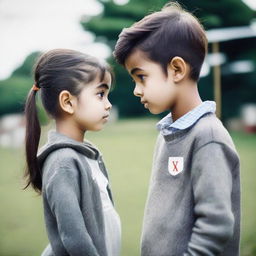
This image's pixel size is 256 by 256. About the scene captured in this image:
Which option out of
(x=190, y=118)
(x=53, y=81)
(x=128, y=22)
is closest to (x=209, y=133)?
(x=190, y=118)

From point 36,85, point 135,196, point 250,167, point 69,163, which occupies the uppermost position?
point 36,85

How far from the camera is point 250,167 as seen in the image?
6.18m

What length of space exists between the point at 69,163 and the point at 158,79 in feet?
1.22

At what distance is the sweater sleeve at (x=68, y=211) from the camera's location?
1.36 m

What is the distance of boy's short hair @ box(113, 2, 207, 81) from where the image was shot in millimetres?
1344

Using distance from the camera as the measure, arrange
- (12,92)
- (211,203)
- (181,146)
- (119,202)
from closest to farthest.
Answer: (211,203)
(181,146)
(119,202)
(12,92)

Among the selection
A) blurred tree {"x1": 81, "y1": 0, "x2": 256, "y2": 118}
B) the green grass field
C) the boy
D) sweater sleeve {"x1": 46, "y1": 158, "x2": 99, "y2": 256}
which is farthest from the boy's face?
blurred tree {"x1": 81, "y1": 0, "x2": 256, "y2": 118}

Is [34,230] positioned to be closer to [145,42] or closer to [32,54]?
[145,42]

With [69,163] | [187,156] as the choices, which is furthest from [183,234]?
[69,163]

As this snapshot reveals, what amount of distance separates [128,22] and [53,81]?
49.3 ft

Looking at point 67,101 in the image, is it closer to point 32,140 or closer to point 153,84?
point 32,140

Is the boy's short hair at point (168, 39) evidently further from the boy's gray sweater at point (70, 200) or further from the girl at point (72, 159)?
the boy's gray sweater at point (70, 200)

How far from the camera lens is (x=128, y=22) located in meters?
16.1

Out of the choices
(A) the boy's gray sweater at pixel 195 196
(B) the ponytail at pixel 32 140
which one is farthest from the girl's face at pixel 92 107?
(A) the boy's gray sweater at pixel 195 196
